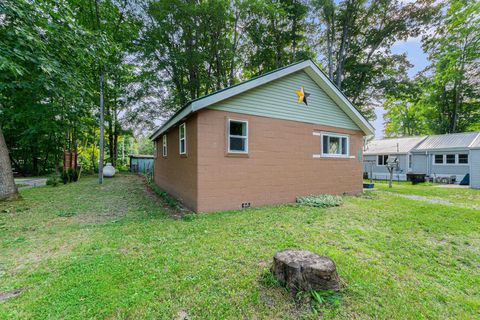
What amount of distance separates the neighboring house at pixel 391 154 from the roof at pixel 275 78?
10158mm

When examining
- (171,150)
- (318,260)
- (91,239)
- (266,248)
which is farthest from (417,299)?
(171,150)

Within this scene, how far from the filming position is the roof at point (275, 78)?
581 cm

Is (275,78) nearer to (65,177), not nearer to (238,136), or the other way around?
(238,136)

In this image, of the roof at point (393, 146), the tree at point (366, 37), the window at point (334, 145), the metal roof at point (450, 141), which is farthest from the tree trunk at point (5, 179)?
the metal roof at point (450, 141)

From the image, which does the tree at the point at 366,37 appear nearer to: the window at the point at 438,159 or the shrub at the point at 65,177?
the window at the point at 438,159

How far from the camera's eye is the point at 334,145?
30.7 ft

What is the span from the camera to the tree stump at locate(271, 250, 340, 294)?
2.32 m

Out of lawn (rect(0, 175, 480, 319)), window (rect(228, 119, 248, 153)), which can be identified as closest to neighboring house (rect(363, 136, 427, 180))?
window (rect(228, 119, 248, 153))

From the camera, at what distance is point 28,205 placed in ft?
23.1

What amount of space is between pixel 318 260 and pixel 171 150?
26.8ft

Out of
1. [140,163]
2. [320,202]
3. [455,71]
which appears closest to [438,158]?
[455,71]

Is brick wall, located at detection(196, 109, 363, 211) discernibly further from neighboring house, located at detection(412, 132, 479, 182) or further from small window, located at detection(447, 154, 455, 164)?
small window, located at detection(447, 154, 455, 164)

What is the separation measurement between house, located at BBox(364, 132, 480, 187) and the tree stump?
44.0 feet

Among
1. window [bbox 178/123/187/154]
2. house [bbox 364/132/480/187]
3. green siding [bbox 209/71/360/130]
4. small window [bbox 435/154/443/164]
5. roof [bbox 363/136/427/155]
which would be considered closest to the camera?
green siding [bbox 209/71/360/130]
